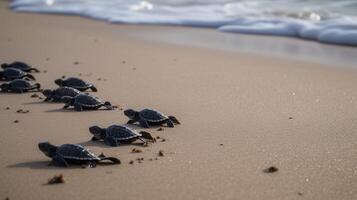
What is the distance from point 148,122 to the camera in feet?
14.8

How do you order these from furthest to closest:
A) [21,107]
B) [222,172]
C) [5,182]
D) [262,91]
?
[262,91], [21,107], [222,172], [5,182]

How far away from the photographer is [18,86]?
5699 mm

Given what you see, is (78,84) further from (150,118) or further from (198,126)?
(198,126)

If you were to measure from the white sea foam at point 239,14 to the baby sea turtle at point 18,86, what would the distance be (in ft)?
17.2

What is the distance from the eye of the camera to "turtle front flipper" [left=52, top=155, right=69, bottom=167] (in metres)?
3.56

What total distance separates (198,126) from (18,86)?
2.13 meters

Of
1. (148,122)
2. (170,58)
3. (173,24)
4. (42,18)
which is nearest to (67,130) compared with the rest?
(148,122)

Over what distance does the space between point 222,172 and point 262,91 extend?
8.18ft

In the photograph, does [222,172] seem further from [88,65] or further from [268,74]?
[88,65]

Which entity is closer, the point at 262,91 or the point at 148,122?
the point at 148,122

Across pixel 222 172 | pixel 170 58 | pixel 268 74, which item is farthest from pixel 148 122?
pixel 170 58

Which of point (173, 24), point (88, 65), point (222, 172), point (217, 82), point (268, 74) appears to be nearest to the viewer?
point (222, 172)

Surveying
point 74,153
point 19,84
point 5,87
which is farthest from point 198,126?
point 5,87

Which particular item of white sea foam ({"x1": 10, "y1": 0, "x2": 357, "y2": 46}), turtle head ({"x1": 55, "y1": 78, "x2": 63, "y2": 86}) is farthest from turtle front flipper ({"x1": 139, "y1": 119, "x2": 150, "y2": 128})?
white sea foam ({"x1": 10, "y1": 0, "x2": 357, "y2": 46})
